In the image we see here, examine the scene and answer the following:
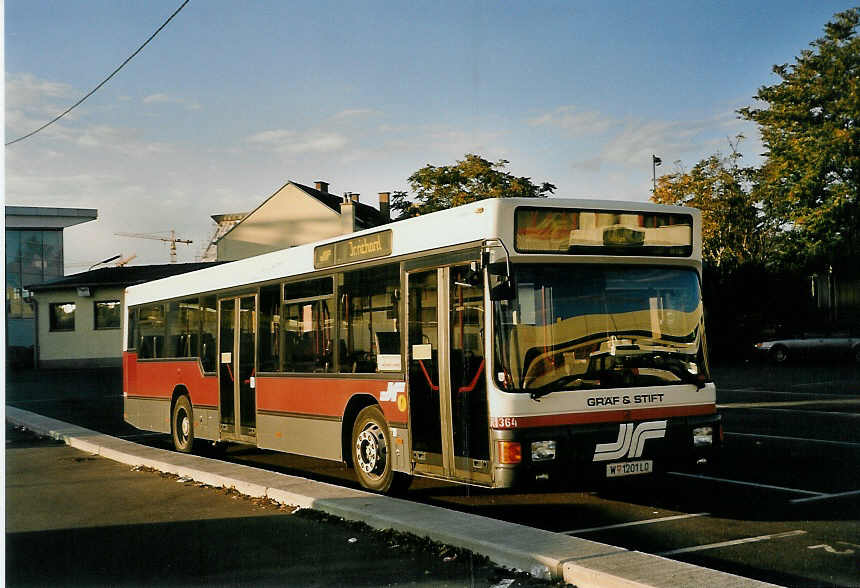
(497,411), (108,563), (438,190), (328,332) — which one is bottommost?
(108,563)

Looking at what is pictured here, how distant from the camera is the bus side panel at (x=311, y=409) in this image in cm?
1020

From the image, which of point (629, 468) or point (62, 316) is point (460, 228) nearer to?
point (629, 468)

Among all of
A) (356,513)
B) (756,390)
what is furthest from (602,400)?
(756,390)

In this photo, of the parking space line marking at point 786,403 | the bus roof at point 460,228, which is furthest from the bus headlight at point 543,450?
the parking space line marking at point 786,403

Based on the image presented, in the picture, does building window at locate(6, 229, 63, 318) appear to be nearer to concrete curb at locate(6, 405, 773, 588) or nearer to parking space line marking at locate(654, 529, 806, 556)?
concrete curb at locate(6, 405, 773, 588)

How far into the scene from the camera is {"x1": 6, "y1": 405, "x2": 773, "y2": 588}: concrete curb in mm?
5949

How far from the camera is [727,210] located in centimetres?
4491

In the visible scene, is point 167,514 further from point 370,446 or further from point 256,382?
point 256,382

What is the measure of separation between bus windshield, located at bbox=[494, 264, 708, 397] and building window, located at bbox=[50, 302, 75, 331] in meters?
47.5

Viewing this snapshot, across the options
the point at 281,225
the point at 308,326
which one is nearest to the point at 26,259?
the point at 281,225

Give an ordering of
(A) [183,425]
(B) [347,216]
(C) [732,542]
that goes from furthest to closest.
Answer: (B) [347,216] → (A) [183,425] → (C) [732,542]

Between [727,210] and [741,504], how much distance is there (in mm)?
37726

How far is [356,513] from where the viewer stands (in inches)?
333

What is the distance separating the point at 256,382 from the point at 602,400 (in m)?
6.21
